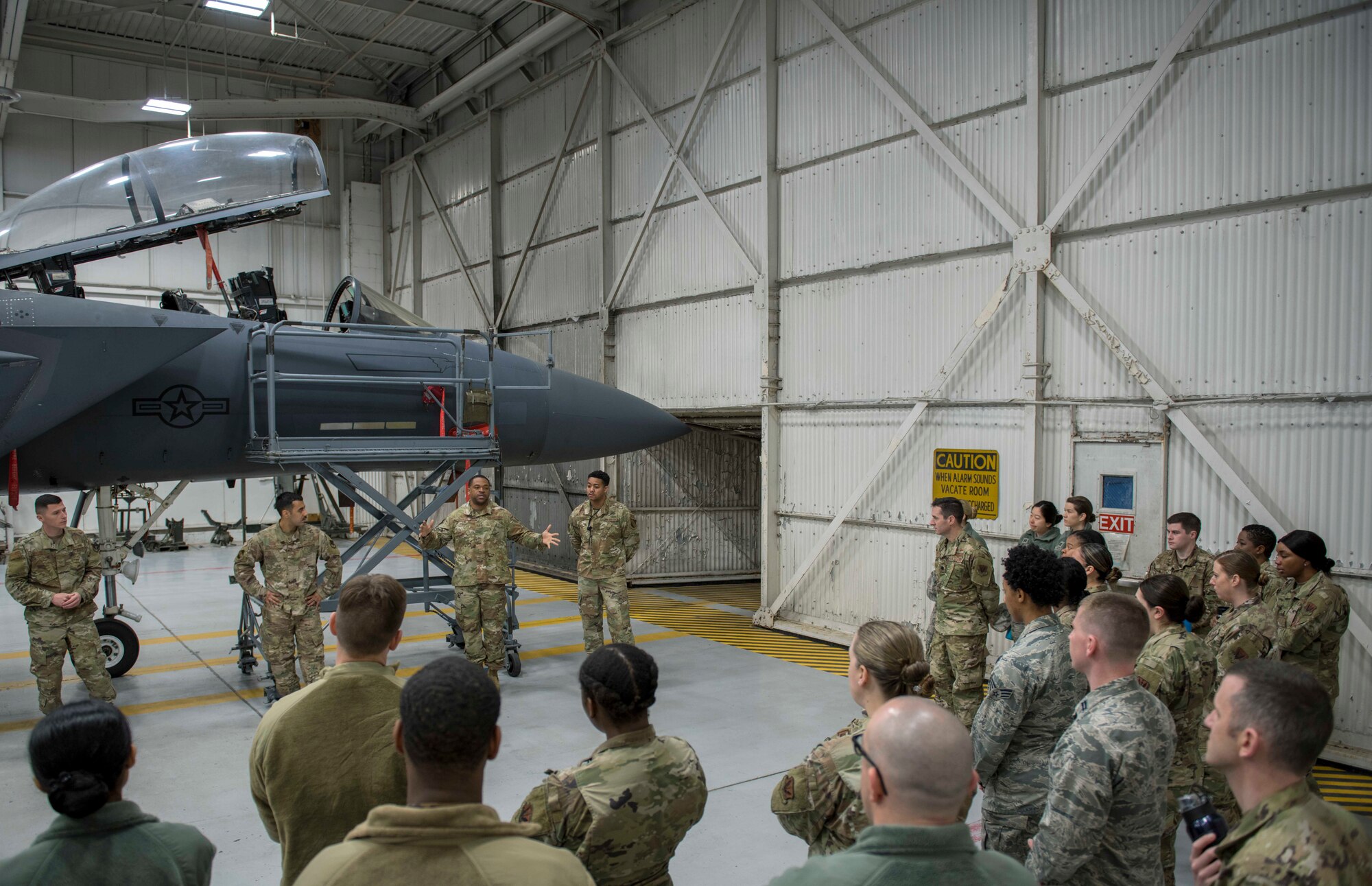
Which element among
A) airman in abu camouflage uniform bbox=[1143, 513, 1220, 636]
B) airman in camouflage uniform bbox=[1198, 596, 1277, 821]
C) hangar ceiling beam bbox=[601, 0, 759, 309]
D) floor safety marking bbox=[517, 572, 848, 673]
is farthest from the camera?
hangar ceiling beam bbox=[601, 0, 759, 309]

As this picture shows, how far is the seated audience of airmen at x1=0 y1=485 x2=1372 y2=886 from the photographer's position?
1724 millimetres

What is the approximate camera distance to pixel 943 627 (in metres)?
6.64

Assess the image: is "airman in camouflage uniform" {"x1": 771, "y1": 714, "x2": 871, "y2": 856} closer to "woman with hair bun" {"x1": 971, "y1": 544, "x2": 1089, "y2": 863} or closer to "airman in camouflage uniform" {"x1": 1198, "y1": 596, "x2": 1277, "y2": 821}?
"woman with hair bun" {"x1": 971, "y1": 544, "x2": 1089, "y2": 863}

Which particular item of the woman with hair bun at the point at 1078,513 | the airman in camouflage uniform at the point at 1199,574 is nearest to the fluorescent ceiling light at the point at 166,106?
the woman with hair bun at the point at 1078,513

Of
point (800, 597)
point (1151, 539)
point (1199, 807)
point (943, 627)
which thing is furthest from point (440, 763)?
point (800, 597)

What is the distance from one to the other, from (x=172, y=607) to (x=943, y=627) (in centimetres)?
1090

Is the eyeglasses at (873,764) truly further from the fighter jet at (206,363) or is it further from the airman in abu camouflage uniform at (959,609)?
the fighter jet at (206,363)

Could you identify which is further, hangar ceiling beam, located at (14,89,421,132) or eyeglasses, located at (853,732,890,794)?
hangar ceiling beam, located at (14,89,421,132)

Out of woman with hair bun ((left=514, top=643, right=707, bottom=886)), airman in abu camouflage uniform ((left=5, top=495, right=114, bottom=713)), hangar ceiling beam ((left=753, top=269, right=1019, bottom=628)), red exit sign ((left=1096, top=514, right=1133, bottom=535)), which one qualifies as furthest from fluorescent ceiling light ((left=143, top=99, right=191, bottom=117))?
woman with hair bun ((left=514, top=643, right=707, bottom=886))

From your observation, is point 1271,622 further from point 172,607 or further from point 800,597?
point 172,607

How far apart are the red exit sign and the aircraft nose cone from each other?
4.96 m

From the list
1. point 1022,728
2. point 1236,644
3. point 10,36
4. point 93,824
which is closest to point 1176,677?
point 1022,728

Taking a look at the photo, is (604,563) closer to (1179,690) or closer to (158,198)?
(158,198)

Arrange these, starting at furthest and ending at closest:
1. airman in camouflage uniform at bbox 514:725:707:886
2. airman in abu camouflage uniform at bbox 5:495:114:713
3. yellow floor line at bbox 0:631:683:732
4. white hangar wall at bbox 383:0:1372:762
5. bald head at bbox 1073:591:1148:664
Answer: yellow floor line at bbox 0:631:683:732 → airman in abu camouflage uniform at bbox 5:495:114:713 → white hangar wall at bbox 383:0:1372:762 → bald head at bbox 1073:591:1148:664 → airman in camouflage uniform at bbox 514:725:707:886
